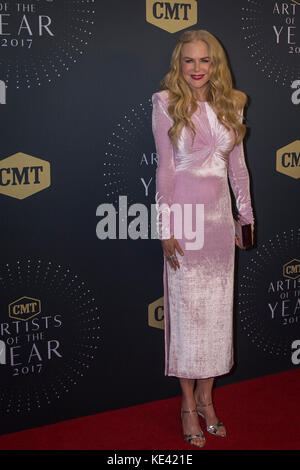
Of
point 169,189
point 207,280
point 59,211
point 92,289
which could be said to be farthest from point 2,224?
point 207,280

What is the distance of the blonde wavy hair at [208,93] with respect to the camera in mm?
2658

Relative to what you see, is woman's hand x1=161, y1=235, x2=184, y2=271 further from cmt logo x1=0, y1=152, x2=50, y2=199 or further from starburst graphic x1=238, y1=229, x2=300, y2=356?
starburst graphic x1=238, y1=229, x2=300, y2=356

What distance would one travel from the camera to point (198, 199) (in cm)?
272

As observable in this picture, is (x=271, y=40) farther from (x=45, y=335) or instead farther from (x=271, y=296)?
(x=45, y=335)

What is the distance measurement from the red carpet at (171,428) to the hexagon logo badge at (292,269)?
61 centimetres

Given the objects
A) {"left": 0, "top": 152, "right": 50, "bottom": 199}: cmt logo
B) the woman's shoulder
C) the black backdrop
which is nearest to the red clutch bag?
the black backdrop

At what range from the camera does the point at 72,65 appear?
2.75 metres

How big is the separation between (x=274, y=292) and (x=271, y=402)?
0.59 m

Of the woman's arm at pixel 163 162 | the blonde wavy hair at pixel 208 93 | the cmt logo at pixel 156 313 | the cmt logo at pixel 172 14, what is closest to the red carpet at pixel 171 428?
the cmt logo at pixel 156 313

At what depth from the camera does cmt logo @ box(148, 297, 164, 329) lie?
3150 mm

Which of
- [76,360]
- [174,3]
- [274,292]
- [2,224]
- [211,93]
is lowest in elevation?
[76,360]

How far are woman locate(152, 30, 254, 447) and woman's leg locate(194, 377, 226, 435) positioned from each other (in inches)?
1.7

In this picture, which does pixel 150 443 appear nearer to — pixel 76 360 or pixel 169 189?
pixel 76 360

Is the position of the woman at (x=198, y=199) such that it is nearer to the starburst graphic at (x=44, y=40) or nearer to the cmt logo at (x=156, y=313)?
the cmt logo at (x=156, y=313)
